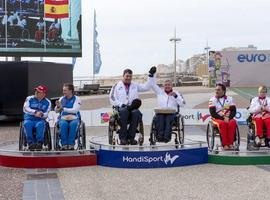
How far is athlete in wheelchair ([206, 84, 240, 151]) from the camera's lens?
8562mm

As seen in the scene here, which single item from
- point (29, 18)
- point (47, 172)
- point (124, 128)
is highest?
point (29, 18)

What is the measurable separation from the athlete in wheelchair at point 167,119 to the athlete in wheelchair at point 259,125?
121cm

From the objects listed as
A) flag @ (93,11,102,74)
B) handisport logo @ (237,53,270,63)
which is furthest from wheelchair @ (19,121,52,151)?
flag @ (93,11,102,74)

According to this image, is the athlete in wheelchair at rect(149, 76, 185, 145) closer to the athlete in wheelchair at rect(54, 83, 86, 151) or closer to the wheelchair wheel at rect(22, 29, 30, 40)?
the athlete in wheelchair at rect(54, 83, 86, 151)

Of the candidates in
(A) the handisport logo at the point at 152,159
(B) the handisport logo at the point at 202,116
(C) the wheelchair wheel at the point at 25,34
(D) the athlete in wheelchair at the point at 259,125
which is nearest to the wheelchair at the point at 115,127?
(A) the handisport logo at the point at 152,159

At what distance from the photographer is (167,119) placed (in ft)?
29.3

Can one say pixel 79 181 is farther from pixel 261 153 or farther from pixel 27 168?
pixel 261 153

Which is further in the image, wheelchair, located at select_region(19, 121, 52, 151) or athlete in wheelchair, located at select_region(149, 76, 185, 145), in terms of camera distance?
athlete in wheelchair, located at select_region(149, 76, 185, 145)

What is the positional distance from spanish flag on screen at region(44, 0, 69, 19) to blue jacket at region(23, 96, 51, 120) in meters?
12.5

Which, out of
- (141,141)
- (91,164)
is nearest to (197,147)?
(141,141)

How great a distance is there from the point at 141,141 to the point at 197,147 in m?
1.05

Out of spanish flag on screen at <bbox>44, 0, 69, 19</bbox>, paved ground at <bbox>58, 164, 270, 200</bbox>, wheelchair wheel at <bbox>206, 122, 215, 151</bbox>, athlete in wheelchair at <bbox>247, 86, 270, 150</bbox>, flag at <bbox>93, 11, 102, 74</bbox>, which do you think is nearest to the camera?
paved ground at <bbox>58, 164, 270, 200</bbox>

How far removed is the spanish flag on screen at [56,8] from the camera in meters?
20.7

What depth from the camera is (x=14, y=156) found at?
8.15 meters
